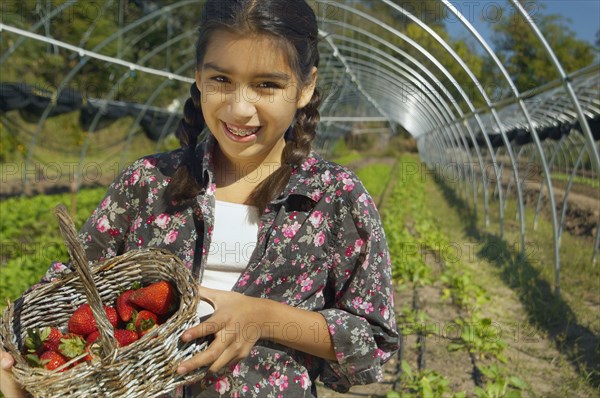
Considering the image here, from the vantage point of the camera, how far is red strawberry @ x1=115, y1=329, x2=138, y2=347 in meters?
1.24

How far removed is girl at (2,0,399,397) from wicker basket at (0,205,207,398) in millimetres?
108

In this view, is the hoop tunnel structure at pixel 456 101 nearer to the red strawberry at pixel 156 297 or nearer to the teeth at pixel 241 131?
the teeth at pixel 241 131

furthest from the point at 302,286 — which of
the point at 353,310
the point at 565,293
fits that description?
the point at 565,293

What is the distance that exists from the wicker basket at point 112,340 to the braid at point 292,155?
0.29 metres

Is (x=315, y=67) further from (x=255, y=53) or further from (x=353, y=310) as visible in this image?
(x=353, y=310)

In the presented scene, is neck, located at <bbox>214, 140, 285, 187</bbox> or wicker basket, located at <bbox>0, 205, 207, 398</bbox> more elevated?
neck, located at <bbox>214, 140, 285, 187</bbox>

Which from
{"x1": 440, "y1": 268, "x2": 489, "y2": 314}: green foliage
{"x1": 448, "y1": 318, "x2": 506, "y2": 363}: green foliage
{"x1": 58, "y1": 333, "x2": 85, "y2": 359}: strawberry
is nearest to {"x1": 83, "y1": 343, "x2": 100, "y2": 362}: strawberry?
{"x1": 58, "y1": 333, "x2": 85, "y2": 359}: strawberry

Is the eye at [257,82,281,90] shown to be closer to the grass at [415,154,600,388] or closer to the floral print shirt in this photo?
the floral print shirt

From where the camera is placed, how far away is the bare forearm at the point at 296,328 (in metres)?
1.28

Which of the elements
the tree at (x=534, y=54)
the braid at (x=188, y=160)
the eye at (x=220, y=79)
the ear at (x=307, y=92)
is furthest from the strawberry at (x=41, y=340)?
the tree at (x=534, y=54)

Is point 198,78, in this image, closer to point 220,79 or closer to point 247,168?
point 220,79

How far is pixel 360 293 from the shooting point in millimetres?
1367

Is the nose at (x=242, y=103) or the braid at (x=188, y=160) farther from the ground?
the nose at (x=242, y=103)

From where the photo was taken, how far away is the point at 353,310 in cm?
137
